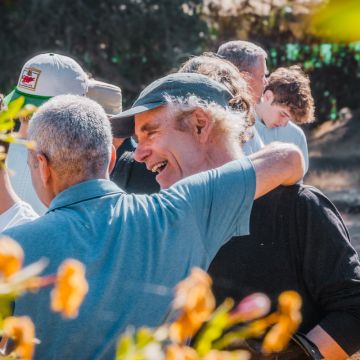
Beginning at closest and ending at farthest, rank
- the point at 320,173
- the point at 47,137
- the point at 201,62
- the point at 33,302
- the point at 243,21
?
the point at 33,302 → the point at 47,137 → the point at 201,62 → the point at 320,173 → the point at 243,21

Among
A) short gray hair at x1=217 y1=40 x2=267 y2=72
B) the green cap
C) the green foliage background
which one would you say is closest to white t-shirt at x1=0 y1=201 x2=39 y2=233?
the green cap

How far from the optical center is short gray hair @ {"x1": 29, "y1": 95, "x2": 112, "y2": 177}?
2.14 metres

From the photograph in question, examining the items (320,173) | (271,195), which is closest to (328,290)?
(271,195)

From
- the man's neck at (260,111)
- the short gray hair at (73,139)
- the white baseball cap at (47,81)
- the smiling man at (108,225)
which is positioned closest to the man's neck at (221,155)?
the smiling man at (108,225)

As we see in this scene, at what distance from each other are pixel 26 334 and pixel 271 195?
1.64m

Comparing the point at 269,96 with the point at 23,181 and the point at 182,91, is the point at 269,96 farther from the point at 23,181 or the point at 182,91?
the point at 182,91

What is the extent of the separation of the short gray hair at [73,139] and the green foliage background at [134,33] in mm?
12736

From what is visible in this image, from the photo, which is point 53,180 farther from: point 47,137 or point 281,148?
point 281,148

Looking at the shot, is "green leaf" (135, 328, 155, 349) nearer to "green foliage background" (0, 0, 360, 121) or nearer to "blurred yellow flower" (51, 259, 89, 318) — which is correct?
"blurred yellow flower" (51, 259, 89, 318)

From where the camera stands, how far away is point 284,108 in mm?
4789

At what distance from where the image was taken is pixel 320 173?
14148mm

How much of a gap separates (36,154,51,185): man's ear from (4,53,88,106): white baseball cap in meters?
1.42

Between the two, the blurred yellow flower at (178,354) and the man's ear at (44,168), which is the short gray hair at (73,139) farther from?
the blurred yellow flower at (178,354)

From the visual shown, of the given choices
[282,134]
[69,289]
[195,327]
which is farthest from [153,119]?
[282,134]
